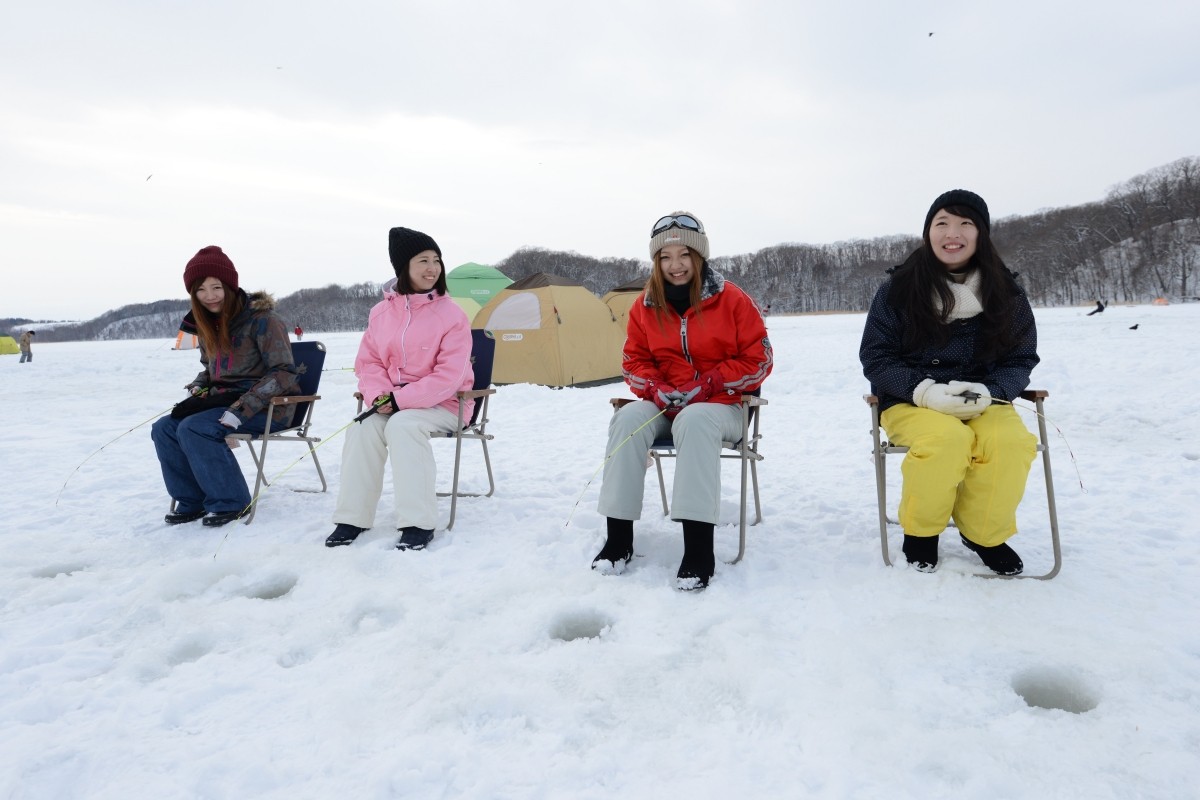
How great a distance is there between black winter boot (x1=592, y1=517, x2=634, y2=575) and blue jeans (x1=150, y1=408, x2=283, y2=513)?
223cm

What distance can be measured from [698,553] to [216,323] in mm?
3219

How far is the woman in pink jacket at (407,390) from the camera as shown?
11.0 ft

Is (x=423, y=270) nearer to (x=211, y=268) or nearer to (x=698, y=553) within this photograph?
(x=211, y=268)

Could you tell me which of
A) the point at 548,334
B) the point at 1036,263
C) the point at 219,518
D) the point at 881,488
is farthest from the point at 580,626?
the point at 1036,263

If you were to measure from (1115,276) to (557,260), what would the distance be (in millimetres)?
50974

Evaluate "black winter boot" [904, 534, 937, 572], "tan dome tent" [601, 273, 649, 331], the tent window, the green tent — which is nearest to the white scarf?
"black winter boot" [904, 534, 937, 572]

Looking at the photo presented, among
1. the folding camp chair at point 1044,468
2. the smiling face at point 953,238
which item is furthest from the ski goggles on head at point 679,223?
the folding camp chair at point 1044,468

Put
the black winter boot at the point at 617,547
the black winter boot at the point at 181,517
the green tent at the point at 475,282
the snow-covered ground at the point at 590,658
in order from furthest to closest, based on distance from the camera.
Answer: the green tent at the point at 475,282
the black winter boot at the point at 181,517
the black winter boot at the point at 617,547
the snow-covered ground at the point at 590,658

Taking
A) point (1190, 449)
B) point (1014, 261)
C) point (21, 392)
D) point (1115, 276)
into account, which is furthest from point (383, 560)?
point (1014, 261)

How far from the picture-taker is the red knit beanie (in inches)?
152

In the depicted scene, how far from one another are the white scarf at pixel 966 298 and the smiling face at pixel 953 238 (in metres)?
0.09

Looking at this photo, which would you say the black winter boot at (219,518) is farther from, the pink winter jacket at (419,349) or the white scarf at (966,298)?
the white scarf at (966,298)

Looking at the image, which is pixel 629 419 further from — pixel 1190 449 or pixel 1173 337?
pixel 1173 337

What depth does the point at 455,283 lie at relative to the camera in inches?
747
